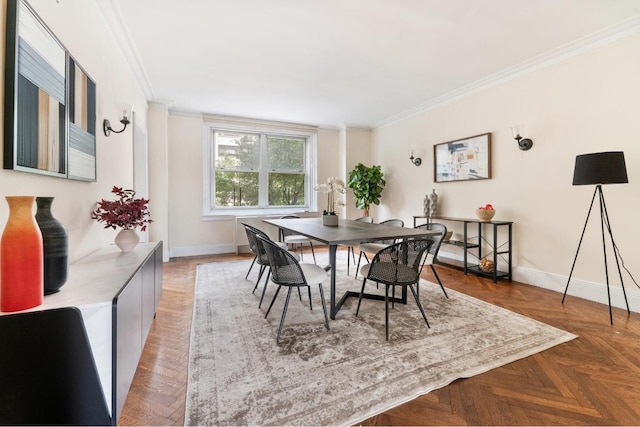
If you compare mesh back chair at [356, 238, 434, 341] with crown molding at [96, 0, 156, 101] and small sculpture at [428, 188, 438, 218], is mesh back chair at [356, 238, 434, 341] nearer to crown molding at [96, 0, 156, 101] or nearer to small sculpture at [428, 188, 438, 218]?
small sculpture at [428, 188, 438, 218]

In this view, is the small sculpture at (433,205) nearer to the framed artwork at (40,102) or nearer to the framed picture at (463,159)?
the framed picture at (463,159)

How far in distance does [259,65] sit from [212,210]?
310cm

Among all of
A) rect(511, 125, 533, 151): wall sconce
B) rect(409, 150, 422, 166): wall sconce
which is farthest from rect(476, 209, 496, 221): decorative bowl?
rect(409, 150, 422, 166): wall sconce

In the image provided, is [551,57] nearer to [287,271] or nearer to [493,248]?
[493,248]

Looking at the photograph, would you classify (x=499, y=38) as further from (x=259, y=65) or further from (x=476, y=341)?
(x=476, y=341)

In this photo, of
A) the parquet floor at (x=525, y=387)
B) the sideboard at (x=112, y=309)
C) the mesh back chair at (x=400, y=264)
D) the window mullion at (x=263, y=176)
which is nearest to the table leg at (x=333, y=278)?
the mesh back chair at (x=400, y=264)

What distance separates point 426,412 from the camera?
57.6 inches

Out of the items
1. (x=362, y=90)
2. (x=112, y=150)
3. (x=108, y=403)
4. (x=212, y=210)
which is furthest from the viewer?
(x=212, y=210)

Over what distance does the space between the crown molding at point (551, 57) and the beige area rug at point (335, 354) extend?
2.83m

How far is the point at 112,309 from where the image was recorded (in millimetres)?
1193

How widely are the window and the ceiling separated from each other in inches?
52.6

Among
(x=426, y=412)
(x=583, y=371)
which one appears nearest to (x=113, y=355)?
(x=426, y=412)

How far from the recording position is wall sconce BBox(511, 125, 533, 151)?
3.53 meters

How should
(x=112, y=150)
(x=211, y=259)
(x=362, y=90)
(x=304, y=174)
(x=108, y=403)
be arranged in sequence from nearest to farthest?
(x=108, y=403)
(x=112, y=150)
(x=362, y=90)
(x=211, y=259)
(x=304, y=174)
